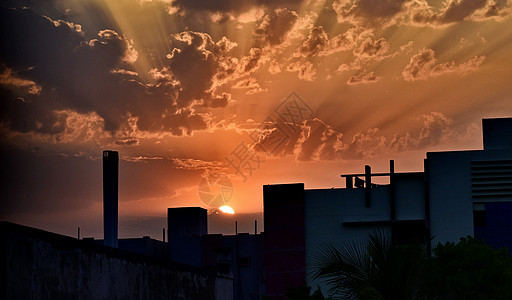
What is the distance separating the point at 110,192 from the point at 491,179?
21.3 m

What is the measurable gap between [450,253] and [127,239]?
46215 millimetres

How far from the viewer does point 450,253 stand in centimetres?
3128

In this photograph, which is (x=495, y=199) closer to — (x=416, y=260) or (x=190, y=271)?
(x=190, y=271)

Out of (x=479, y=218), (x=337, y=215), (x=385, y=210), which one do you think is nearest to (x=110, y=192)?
(x=337, y=215)

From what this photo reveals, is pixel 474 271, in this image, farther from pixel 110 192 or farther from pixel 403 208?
pixel 110 192

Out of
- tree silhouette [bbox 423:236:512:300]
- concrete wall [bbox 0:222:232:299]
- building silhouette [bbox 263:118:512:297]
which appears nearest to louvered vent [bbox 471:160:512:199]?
building silhouette [bbox 263:118:512:297]

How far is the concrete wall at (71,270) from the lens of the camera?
16.2 m

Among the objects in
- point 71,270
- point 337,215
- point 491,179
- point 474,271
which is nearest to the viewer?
point 71,270

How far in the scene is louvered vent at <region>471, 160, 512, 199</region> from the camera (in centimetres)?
4350

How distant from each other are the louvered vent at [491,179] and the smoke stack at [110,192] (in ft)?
66.4

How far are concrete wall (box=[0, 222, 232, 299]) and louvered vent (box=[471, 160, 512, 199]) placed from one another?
2247 centimetres

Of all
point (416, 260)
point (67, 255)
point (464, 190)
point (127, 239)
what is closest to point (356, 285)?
point (416, 260)

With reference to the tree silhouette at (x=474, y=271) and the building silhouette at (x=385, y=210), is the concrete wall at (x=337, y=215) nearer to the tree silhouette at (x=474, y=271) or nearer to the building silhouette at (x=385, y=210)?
the building silhouette at (x=385, y=210)

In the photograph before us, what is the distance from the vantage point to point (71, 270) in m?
18.8
